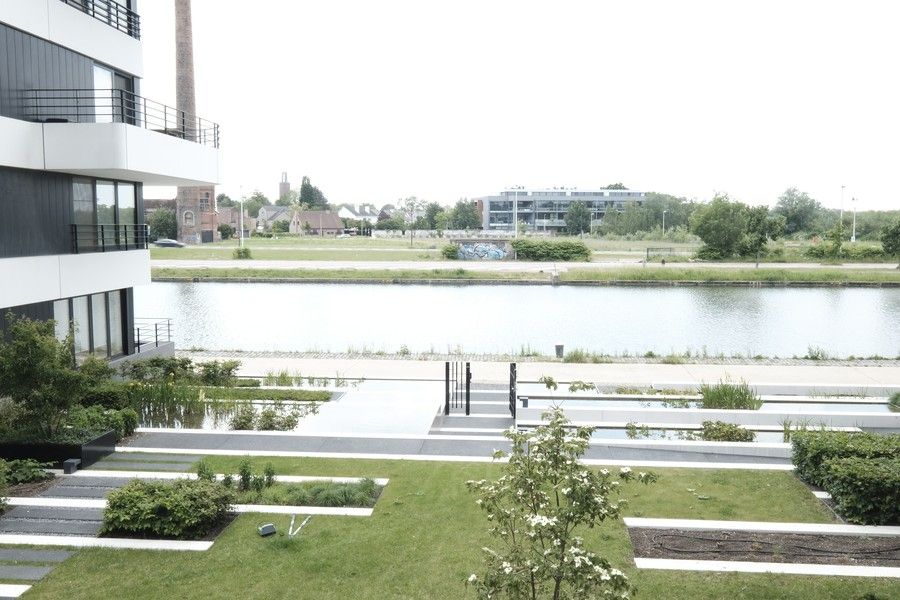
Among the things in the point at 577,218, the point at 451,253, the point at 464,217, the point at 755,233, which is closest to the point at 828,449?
the point at 451,253

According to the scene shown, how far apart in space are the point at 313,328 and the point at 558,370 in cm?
1495

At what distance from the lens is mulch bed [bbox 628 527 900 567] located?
7.45 metres

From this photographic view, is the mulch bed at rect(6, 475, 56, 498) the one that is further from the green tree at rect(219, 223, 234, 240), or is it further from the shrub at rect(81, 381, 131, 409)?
the green tree at rect(219, 223, 234, 240)

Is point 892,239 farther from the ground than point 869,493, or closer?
farther from the ground

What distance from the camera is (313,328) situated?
31250 mm

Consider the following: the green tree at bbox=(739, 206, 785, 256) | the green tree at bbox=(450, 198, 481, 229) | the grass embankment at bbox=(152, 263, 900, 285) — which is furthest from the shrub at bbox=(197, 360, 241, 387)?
the green tree at bbox=(450, 198, 481, 229)

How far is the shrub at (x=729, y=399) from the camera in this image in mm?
13797

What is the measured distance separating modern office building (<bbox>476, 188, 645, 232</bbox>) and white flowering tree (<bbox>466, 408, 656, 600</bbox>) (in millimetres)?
121954

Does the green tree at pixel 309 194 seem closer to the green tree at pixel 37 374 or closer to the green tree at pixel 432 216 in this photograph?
the green tree at pixel 432 216

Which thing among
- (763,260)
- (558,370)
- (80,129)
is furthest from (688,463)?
(763,260)

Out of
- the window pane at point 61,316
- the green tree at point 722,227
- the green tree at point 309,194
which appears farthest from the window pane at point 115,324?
the green tree at point 309,194

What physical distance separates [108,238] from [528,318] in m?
20.5

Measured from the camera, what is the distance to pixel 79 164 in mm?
14289

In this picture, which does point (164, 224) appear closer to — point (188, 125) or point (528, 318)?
point (188, 125)
